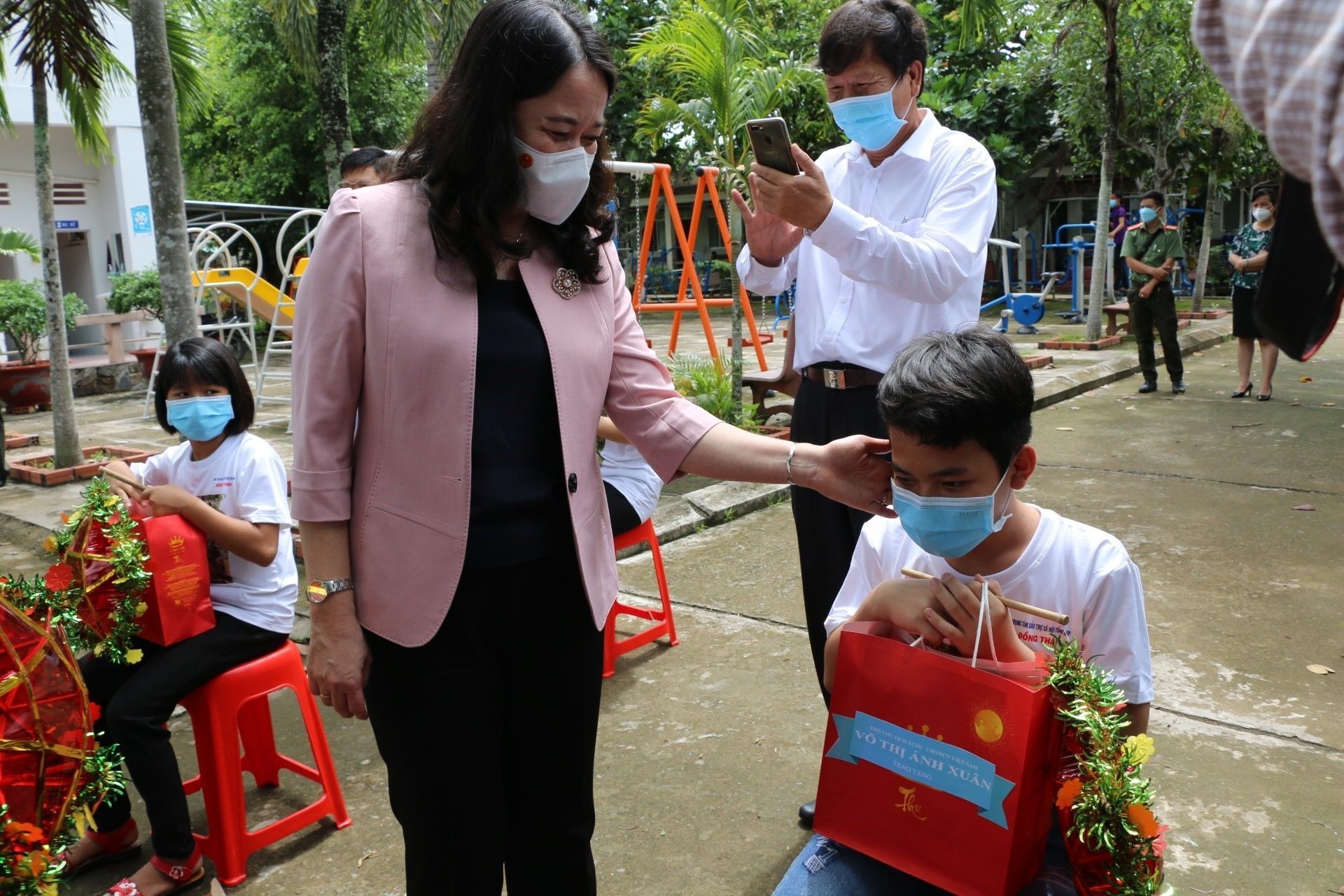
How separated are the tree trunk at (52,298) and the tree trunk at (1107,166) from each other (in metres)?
9.43

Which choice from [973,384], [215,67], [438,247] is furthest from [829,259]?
[215,67]

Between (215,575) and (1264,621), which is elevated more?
(215,575)

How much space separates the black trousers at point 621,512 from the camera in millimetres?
3678

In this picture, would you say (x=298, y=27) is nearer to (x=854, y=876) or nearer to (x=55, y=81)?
(x=55, y=81)

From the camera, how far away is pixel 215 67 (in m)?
21.4

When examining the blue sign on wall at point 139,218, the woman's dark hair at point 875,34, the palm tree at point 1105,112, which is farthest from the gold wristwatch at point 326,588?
the blue sign on wall at point 139,218

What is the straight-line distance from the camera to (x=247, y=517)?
2.86m

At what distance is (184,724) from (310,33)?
6340mm

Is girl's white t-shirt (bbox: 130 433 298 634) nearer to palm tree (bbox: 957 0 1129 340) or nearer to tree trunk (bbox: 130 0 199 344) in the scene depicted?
tree trunk (bbox: 130 0 199 344)

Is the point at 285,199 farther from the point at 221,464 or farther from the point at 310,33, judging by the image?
the point at 221,464

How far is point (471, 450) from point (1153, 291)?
8.53 m

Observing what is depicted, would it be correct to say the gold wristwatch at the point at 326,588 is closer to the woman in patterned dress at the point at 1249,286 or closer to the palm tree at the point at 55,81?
the palm tree at the point at 55,81

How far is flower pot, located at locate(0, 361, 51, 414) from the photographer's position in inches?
429

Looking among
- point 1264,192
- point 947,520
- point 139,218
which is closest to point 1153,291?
point 1264,192
